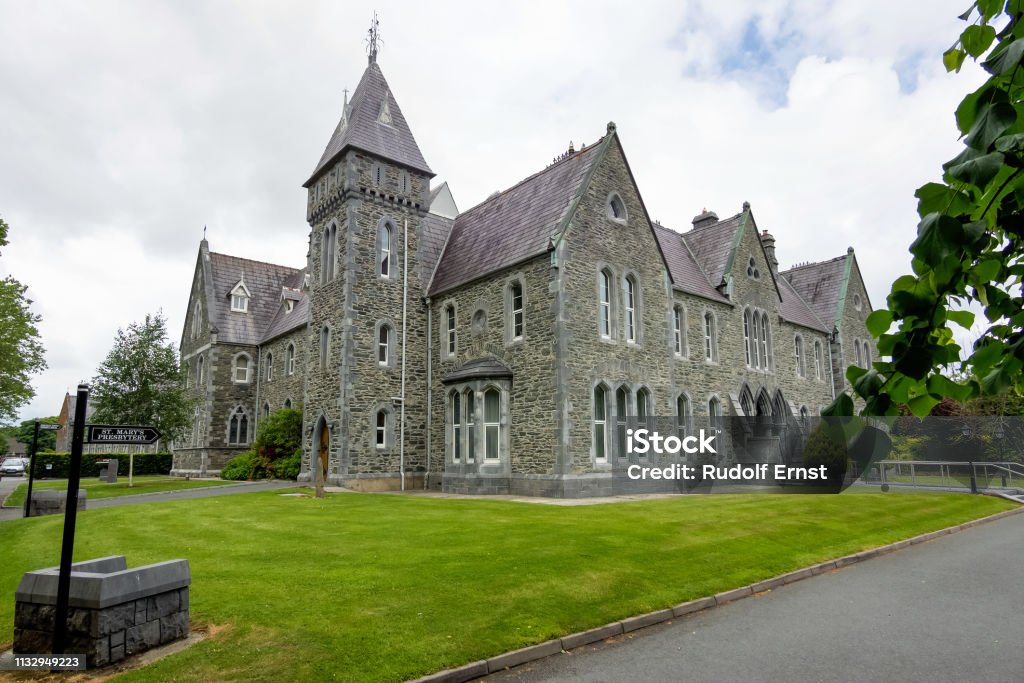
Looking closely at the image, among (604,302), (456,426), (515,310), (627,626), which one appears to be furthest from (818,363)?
(627,626)

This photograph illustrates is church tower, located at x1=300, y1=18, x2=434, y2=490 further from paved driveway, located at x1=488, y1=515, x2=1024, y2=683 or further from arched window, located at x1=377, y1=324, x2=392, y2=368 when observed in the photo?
paved driveway, located at x1=488, y1=515, x2=1024, y2=683

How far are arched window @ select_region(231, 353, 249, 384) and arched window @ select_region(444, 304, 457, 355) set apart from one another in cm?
1752

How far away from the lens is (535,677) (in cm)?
662

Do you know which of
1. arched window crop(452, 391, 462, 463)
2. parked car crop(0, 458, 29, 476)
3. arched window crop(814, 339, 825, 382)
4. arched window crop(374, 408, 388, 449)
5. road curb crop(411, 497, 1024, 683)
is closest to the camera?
road curb crop(411, 497, 1024, 683)

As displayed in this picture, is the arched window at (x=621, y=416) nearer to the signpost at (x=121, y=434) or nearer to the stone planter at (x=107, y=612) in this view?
the signpost at (x=121, y=434)

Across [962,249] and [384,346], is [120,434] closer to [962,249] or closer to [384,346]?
[962,249]

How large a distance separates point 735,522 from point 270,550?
10063 millimetres

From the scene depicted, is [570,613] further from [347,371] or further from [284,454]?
[284,454]

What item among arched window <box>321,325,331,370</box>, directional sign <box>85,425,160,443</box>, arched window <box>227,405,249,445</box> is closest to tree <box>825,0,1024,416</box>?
directional sign <box>85,425,160,443</box>

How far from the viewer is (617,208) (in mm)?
23891

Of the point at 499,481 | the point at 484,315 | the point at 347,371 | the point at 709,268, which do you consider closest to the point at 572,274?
the point at 484,315

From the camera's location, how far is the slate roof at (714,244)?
3125 cm

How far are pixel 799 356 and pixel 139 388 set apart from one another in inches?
1365

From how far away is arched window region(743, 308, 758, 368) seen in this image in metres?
31.0
